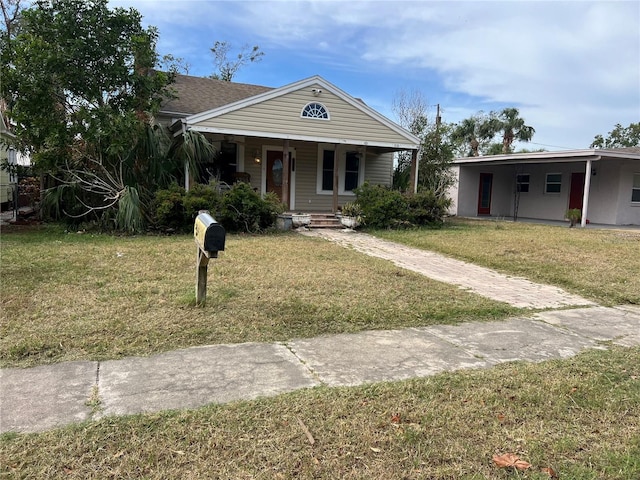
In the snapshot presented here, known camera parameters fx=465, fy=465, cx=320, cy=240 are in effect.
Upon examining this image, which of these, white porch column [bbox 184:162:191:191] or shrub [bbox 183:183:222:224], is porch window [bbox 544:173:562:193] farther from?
white porch column [bbox 184:162:191:191]

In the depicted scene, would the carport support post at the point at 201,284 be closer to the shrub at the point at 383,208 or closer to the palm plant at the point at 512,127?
the shrub at the point at 383,208

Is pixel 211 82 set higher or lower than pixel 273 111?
higher

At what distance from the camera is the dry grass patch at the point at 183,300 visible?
4.09 metres

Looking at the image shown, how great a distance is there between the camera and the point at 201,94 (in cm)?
1603

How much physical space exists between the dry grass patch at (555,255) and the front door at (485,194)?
9.24 m

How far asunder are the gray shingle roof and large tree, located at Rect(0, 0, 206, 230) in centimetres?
246

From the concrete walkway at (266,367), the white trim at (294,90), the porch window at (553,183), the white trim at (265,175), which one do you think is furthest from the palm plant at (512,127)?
the concrete walkway at (266,367)

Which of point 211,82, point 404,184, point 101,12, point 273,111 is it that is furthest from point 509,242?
point 211,82

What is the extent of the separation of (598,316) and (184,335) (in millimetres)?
4688

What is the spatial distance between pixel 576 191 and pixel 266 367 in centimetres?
A: 2002

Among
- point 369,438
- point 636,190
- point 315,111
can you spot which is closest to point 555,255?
point 315,111

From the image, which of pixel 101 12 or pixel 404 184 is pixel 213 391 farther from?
pixel 404 184

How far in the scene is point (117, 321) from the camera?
14.7ft

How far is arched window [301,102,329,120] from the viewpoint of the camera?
14156 mm
